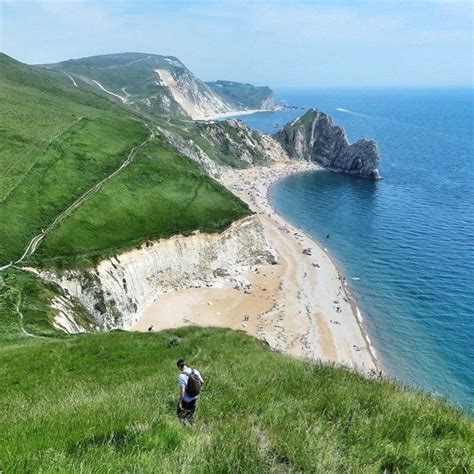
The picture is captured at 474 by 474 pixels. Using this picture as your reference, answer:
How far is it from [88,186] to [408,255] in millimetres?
68618

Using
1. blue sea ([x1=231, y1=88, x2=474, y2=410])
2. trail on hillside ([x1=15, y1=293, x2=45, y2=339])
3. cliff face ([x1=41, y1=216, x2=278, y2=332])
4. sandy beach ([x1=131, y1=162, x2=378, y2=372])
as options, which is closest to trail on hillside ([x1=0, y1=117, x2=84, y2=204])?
cliff face ([x1=41, y1=216, x2=278, y2=332])

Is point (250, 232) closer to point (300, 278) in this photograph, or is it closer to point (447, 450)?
point (300, 278)

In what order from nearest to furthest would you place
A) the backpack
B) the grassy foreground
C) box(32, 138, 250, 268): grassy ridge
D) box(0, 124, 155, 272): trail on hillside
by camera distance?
the grassy foreground → the backpack → box(0, 124, 155, 272): trail on hillside → box(32, 138, 250, 268): grassy ridge

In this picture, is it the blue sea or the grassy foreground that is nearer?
the grassy foreground

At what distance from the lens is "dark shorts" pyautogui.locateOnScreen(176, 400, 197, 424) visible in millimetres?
11969

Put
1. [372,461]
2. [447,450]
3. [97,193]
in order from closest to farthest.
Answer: [372,461]
[447,450]
[97,193]

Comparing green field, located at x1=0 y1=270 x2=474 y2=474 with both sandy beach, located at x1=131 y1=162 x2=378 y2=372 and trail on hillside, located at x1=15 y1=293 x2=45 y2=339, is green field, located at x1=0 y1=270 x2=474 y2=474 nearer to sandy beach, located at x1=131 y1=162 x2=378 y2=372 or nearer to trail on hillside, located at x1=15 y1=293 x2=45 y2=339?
trail on hillside, located at x1=15 y1=293 x2=45 y2=339

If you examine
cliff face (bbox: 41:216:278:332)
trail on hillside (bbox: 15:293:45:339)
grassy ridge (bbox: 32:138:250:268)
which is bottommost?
cliff face (bbox: 41:216:278:332)

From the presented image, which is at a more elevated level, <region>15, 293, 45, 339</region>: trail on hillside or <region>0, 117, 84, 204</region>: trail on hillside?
<region>0, 117, 84, 204</region>: trail on hillside

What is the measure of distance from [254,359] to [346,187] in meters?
148

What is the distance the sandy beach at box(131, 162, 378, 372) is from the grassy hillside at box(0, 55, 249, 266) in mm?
12408

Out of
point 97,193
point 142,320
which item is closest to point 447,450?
point 142,320

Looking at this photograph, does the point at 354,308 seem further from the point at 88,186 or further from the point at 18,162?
the point at 18,162

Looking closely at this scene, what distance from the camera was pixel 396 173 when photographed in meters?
189
